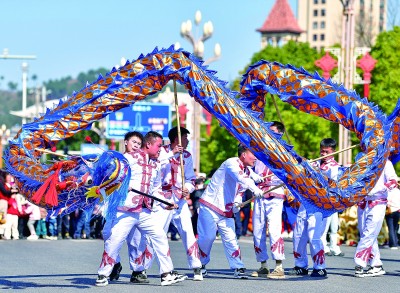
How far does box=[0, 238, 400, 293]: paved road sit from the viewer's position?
51.2ft

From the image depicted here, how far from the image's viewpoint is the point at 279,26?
6531 inches

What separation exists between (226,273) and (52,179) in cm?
361

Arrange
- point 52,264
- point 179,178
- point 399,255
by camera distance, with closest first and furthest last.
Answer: point 179,178
point 52,264
point 399,255

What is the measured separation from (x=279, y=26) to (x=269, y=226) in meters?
149

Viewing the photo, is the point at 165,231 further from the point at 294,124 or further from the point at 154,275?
the point at 294,124

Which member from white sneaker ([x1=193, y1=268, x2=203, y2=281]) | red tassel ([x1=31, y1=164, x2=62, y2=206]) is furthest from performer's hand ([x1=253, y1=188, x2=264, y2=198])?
red tassel ([x1=31, y1=164, x2=62, y2=206])

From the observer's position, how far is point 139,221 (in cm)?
1597

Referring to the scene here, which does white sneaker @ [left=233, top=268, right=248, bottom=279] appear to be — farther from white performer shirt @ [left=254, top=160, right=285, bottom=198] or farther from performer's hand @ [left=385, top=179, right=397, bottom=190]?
performer's hand @ [left=385, top=179, right=397, bottom=190]

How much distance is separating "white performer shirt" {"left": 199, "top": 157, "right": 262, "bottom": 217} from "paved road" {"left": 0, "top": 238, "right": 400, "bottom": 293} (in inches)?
37.1

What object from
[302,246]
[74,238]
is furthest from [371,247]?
[74,238]

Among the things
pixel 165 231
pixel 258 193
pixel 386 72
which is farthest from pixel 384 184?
pixel 386 72

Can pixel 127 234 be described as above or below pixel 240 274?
above

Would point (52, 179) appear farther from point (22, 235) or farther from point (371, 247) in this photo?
point (22, 235)

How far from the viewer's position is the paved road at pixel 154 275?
15594 millimetres
